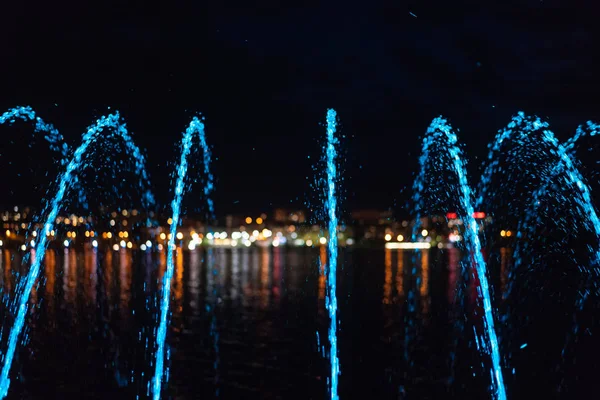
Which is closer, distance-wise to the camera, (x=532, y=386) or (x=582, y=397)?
(x=582, y=397)

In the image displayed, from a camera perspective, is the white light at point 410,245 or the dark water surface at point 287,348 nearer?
the dark water surface at point 287,348

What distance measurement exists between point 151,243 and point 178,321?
12017 cm

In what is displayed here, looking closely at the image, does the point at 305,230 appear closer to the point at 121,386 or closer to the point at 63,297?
the point at 63,297

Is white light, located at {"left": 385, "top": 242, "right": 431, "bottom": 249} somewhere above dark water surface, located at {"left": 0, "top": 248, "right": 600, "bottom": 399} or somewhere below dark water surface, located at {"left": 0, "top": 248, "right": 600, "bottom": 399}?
below

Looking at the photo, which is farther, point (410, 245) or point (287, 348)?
point (410, 245)

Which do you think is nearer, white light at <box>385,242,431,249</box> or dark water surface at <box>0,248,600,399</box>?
dark water surface at <box>0,248,600,399</box>

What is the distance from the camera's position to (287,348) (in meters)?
17.6

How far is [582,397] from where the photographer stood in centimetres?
1320

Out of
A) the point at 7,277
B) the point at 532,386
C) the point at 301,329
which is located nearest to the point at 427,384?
the point at 532,386

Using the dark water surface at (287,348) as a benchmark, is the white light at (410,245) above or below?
below

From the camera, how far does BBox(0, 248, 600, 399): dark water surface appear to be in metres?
13.7

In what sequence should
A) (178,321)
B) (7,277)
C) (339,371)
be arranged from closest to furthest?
(339,371), (178,321), (7,277)

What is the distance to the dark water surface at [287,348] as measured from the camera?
45.1 ft

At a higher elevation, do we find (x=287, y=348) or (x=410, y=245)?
(x=287, y=348)
